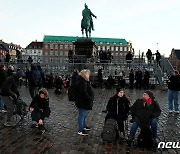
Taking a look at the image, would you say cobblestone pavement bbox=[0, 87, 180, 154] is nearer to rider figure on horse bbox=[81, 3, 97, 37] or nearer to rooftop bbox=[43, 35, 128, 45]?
rider figure on horse bbox=[81, 3, 97, 37]

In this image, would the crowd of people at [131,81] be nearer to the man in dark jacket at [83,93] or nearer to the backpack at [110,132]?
the man in dark jacket at [83,93]

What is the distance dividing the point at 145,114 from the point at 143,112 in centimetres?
6

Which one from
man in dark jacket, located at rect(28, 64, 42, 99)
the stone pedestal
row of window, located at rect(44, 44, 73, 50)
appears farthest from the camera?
row of window, located at rect(44, 44, 73, 50)

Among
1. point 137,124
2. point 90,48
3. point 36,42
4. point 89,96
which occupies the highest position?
point 36,42

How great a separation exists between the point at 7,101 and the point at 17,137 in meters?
1.73

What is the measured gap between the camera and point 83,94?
7.62 meters

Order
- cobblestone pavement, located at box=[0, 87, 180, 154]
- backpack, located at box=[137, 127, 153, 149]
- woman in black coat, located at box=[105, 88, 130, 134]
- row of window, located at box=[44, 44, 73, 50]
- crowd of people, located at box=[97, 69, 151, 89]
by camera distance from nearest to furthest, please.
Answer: cobblestone pavement, located at box=[0, 87, 180, 154]
backpack, located at box=[137, 127, 153, 149]
woman in black coat, located at box=[105, 88, 130, 134]
crowd of people, located at box=[97, 69, 151, 89]
row of window, located at box=[44, 44, 73, 50]

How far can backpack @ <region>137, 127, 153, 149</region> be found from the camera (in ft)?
22.3

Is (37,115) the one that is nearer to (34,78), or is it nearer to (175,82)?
(34,78)

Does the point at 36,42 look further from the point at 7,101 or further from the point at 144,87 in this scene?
the point at 7,101

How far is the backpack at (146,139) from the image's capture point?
6.79m

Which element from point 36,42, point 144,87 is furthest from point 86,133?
point 36,42

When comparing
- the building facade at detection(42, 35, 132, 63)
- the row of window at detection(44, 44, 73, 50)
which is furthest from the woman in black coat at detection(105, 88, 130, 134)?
the row of window at detection(44, 44, 73, 50)

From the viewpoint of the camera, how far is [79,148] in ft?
21.9
